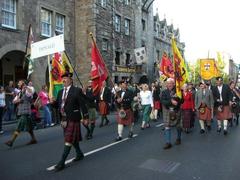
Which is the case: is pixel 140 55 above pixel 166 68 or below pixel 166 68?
above

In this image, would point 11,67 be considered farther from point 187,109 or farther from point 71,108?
point 71,108

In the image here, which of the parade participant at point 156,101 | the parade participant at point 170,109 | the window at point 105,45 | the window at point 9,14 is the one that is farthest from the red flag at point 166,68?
the parade participant at point 170,109

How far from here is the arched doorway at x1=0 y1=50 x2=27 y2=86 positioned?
21598 mm

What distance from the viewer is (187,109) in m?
12.3

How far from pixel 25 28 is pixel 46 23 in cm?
231

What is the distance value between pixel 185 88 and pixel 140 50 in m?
20.0

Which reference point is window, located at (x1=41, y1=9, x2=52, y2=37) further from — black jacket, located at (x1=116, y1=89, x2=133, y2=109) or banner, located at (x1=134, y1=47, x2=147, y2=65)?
black jacket, located at (x1=116, y1=89, x2=133, y2=109)

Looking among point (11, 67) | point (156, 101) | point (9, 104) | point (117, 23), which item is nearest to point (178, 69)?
point (156, 101)

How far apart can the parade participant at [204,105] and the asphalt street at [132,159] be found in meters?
1.09

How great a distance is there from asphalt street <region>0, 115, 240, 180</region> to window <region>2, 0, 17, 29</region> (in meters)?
10.5

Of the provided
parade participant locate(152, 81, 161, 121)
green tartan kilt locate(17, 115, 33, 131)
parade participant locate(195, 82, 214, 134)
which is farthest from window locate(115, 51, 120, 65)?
green tartan kilt locate(17, 115, 33, 131)

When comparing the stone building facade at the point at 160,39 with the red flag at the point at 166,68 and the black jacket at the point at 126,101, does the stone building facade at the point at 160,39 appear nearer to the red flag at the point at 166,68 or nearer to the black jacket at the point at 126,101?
the red flag at the point at 166,68

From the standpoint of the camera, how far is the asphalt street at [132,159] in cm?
628

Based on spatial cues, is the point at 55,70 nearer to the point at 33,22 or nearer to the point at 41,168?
the point at 41,168
